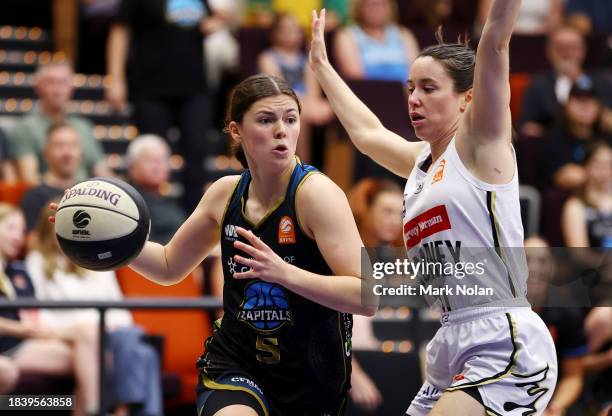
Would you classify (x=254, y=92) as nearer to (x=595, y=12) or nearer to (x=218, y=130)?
(x=218, y=130)

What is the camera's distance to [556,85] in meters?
9.66

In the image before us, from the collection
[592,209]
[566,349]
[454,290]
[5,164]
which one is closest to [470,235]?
[454,290]

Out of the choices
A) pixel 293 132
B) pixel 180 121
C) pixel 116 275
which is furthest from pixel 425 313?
pixel 293 132

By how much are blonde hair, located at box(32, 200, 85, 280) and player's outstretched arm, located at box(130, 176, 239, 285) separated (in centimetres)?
252

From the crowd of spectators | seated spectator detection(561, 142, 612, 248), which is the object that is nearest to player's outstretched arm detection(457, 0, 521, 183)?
the crowd of spectators

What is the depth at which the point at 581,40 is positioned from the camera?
9828 mm

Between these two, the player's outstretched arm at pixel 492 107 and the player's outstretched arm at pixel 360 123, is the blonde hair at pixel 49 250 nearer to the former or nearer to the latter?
the player's outstretched arm at pixel 360 123

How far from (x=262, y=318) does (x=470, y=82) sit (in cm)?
116

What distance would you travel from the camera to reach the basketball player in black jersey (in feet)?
13.4

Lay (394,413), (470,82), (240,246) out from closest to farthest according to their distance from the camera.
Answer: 1. (240,246)
2. (470,82)
3. (394,413)

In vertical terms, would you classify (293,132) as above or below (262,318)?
above

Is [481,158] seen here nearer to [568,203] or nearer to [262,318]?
[262,318]

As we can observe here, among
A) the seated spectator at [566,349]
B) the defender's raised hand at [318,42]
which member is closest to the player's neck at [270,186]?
the defender's raised hand at [318,42]

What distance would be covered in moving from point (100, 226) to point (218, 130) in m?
6.45
